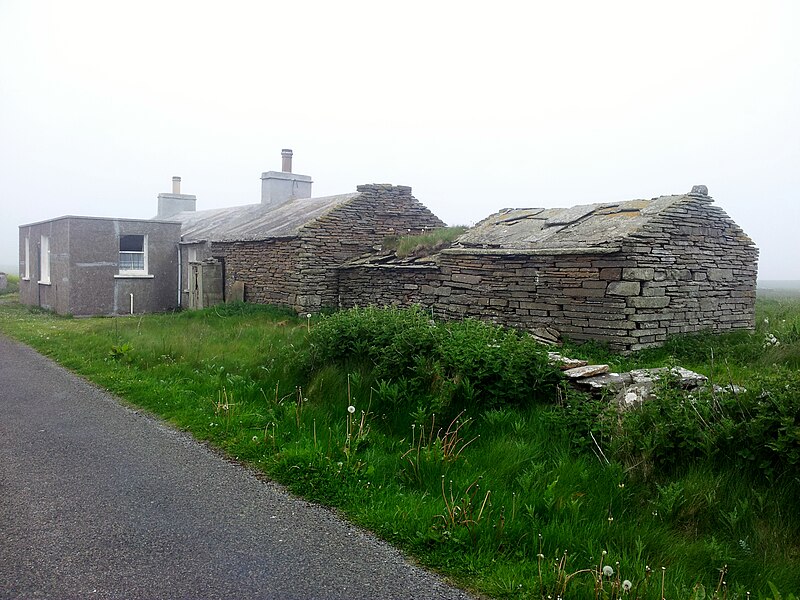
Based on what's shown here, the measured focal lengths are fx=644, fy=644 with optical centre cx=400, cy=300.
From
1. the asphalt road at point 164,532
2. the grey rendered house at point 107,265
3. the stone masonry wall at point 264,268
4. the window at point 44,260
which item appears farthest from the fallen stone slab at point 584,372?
the window at point 44,260

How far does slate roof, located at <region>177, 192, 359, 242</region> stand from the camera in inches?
739

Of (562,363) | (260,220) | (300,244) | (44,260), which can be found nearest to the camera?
(562,363)

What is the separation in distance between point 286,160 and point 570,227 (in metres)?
15.9

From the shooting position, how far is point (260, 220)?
21.9 m

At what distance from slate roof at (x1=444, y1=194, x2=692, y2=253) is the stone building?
3cm

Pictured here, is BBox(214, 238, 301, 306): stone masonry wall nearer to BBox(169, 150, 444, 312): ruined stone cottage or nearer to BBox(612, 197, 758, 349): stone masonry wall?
BBox(169, 150, 444, 312): ruined stone cottage

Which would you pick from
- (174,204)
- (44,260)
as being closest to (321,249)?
(44,260)

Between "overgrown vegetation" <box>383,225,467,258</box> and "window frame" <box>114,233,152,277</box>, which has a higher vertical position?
"overgrown vegetation" <box>383,225,467,258</box>

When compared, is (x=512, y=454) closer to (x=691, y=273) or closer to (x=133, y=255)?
(x=691, y=273)

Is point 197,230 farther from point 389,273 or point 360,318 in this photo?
point 360,318

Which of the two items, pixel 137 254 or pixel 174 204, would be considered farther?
pixel 174 204

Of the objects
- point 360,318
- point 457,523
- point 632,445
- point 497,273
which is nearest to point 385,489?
point 457,523

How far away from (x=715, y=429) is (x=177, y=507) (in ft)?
14.3

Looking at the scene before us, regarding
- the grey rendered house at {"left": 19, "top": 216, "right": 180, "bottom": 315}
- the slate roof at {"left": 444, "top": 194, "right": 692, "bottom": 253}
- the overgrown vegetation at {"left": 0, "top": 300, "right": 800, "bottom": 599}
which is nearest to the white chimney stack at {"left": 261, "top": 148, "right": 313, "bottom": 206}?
the grey rendered house at {"left": 19, "top": 216, "right": 180, "bottom": 315}
